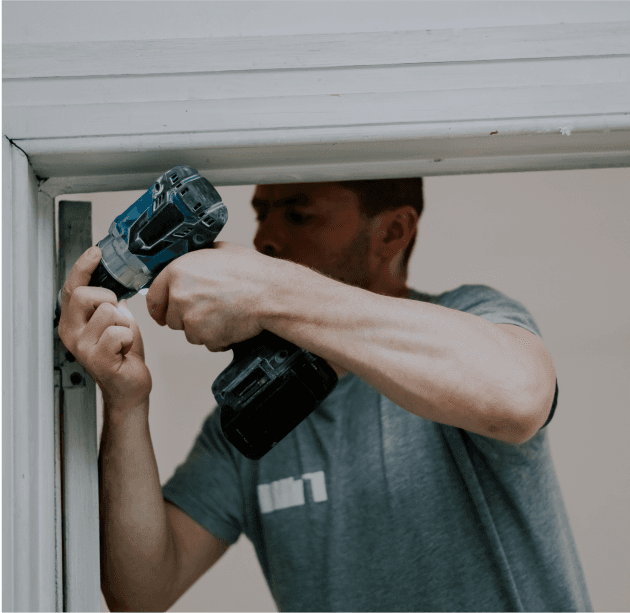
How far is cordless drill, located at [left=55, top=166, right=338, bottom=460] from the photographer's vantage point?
0.60 m

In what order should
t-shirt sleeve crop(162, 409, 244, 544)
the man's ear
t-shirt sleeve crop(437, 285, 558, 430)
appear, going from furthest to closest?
1. the man's ear
2. t-shirt sleeve crop(162, 409, 244, 544)
3. t-shirt sleeve crop(437, 285, 558, 430)

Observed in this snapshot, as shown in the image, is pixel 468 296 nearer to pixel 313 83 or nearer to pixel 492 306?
pixel 492 306

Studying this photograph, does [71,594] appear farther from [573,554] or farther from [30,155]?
[573,554]

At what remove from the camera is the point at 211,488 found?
109 centimetres

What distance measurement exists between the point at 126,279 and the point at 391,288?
0.73m

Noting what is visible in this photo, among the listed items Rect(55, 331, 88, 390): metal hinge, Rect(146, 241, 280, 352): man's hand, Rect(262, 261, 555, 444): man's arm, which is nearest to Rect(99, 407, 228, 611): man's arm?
Rect(55, 331, 88, 390): metal hinge

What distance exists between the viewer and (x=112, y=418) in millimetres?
764

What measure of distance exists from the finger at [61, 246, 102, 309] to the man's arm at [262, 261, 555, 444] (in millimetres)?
223

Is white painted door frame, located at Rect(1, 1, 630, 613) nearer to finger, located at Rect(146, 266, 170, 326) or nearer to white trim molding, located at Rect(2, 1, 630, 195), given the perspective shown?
white trim molding, located at Rect(2, 1, 630, 195)

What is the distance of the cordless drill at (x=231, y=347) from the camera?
0.60 metres

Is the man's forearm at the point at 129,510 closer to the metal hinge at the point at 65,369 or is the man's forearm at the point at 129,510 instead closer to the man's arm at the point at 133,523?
the man's arm at the point at 133,523

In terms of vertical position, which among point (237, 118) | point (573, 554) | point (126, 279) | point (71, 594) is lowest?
point (573, 554)

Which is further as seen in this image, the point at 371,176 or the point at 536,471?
the point at 536,471

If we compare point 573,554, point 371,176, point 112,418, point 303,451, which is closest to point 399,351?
point 371,176
